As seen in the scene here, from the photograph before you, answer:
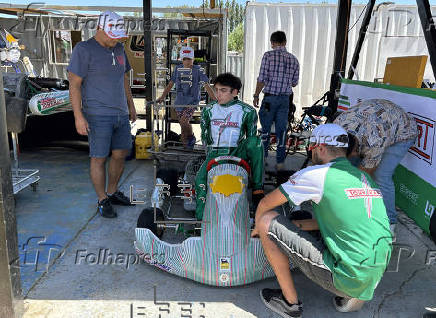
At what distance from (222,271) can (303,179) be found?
0.93 metres

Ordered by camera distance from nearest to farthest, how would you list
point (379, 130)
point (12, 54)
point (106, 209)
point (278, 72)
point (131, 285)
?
point (131, 285)
point (379, 130)
point (106, 209)
point (278, 72)
point (12, 54)

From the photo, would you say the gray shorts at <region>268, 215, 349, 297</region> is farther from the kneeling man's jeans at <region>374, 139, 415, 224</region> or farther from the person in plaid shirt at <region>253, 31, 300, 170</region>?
the person in plaid shirt at <region>253, 31, 300, 170</region>

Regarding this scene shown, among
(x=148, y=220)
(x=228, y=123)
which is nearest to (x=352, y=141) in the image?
(x=228, y=123)

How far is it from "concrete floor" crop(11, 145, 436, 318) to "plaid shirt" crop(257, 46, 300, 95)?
251 centimetres

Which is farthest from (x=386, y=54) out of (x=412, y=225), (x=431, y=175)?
(x=431, y=175)

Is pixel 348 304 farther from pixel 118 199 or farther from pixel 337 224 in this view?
pixel 118 199

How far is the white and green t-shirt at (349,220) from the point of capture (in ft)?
7.08

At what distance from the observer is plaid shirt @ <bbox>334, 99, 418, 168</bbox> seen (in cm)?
322

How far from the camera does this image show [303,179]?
2.23 meters

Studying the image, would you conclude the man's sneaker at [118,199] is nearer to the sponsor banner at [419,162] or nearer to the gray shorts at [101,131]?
the gray shorts at [101,131]

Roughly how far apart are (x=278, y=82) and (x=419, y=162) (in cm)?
264

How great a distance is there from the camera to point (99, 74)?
12.3ft

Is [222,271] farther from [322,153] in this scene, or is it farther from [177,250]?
[322,153]

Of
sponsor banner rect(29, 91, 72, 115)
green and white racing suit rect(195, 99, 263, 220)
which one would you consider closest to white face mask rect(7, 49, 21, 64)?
sponsor banner rect(29, 91, 72, 115)
